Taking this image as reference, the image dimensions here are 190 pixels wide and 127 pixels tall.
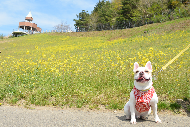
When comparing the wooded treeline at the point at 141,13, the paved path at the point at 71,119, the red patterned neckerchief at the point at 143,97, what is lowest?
the paved path at the point at 71,119

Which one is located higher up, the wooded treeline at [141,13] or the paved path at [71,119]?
the wooded treeline at [141,13]

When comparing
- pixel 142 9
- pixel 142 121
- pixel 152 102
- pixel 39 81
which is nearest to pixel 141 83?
→ pixel 152 102

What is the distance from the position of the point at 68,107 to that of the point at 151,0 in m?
50.6

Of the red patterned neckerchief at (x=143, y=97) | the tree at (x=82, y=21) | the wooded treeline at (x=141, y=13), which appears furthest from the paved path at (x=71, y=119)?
the tree at (x=82, y=21)

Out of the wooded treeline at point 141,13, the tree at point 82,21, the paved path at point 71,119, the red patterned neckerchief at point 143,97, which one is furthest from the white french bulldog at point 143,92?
the tree at point 82,21

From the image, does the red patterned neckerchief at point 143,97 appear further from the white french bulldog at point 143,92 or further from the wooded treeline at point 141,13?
the wooded treeline at point 141,13

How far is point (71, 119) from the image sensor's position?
421 cm

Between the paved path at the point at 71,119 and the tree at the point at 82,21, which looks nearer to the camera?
the paved path at the point at 71,119

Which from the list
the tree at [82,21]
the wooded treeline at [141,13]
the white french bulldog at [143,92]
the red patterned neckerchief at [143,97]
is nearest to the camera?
the white french bulldog at [143,92]

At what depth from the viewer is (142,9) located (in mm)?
47562

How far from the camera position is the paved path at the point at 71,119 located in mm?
3871

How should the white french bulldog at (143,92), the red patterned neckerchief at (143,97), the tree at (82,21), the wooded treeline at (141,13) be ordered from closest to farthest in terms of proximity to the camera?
the white french bulldog at (143,92), the red patterned neckerchief at (143,97), the wooded treeline at (141,13), the tree at (82,21)

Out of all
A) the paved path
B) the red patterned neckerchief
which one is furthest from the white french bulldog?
the paved path

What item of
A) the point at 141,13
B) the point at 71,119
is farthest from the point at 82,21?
the point at 71,119
